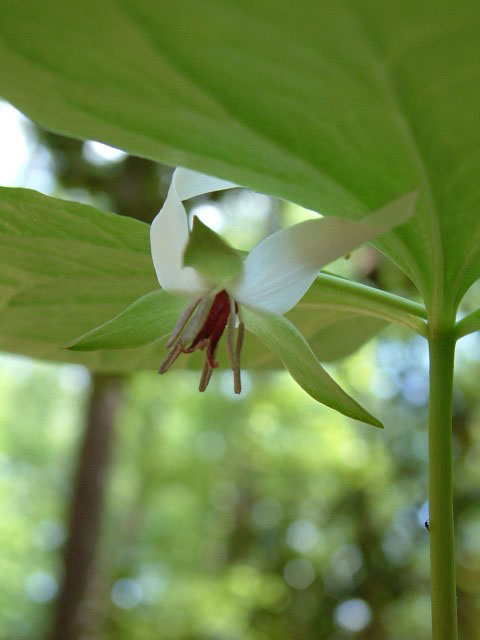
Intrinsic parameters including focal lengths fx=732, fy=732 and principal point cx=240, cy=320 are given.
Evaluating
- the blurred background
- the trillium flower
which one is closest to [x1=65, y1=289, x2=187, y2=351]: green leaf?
the trillium flower

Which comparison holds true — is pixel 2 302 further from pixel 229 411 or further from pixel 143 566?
pixel 143 566

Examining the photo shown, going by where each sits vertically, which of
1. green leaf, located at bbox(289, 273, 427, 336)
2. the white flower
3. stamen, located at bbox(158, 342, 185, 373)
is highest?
green leaf, located at bbox(289, 273, 427, 336)

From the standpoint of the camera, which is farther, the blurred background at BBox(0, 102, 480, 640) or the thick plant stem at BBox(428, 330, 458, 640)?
the blurred background at BBox(0, 102, 480, 640)

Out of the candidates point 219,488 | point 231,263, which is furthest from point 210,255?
point 219,488

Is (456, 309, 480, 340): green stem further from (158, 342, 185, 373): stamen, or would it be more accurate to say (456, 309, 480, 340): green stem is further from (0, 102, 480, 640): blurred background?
(0, 102, 480, 640): blurred background

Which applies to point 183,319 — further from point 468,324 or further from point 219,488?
point 219,488

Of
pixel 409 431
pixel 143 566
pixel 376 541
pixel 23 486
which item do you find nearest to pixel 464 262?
pixel 409 431

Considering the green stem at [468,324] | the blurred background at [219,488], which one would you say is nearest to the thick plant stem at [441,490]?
the green stem at [468,324]

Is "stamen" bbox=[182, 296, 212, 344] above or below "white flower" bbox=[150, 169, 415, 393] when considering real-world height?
below
